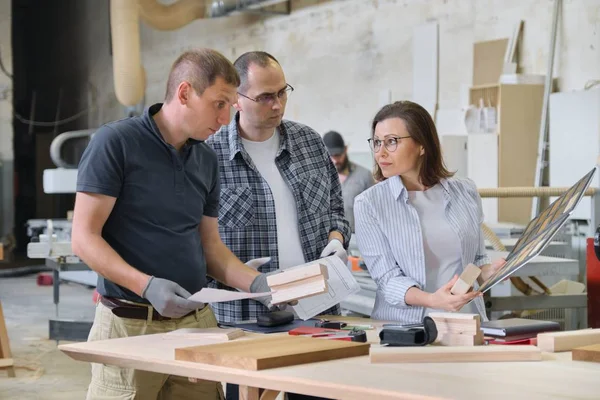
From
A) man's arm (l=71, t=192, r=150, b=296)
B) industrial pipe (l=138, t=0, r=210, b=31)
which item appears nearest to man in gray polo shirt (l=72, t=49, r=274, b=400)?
man's arm (l=71, t=192, r=150, b=296)

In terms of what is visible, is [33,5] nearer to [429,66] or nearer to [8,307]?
[8,307]

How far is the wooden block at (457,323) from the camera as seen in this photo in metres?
2.29

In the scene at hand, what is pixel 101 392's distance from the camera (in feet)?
7.77

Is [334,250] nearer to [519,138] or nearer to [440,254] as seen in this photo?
[440,254]

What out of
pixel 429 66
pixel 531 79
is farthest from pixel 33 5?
pixel 531 79

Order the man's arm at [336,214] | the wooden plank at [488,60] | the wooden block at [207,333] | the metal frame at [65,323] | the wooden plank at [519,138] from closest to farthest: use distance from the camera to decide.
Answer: the wooden block at [207,333], the man's arm at [336,214], the metal frame at [65,323], the wooden plank at [519,138], the wooden plank at [488,60]

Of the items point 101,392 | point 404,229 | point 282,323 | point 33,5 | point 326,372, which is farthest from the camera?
point 33,5

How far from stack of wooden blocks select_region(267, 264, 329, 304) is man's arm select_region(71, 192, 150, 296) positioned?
1.17ft

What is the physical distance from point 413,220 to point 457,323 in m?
0.55

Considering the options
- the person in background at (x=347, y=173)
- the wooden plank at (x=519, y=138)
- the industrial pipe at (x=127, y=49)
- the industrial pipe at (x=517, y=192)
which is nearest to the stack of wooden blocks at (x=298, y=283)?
the industrial pipe at (x=517, y=192)

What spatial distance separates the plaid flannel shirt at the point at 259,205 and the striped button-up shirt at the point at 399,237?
23 cm

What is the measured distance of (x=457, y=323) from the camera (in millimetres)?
2316

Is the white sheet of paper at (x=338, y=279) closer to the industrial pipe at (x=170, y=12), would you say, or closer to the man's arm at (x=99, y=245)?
the man's arm at (x=99, y=245)

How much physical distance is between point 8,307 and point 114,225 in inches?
299
